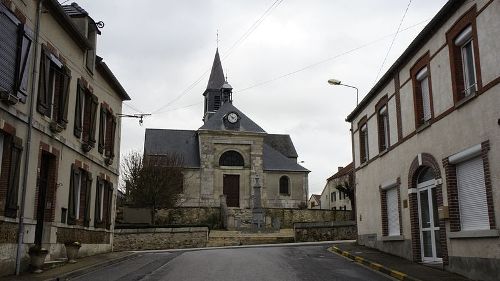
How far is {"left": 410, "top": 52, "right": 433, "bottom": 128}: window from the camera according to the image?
1455cm

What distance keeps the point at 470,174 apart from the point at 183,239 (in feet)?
68.0

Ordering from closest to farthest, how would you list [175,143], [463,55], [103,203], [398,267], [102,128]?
[463,55], [398,267], [102,128], [103,203], [175,143]

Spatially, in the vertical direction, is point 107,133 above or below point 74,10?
below

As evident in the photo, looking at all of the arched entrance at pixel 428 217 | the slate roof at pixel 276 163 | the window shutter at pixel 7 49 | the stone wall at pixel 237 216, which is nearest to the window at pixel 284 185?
the slate roof at pixel 276 163

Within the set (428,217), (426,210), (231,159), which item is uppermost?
(231,159)

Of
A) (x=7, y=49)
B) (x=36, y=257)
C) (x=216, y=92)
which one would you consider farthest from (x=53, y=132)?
(x=216, y=92)

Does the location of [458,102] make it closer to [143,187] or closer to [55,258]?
[55,258]

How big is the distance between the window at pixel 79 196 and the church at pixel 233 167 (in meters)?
31.0

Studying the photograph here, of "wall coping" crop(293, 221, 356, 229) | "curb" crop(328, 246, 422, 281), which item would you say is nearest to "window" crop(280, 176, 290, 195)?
"wall coping" crop(293, 221, 356, 229)

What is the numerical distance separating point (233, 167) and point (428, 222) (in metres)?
38.0

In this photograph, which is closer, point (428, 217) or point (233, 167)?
point (428, 217)

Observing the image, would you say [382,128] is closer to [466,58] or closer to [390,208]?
[390,208]

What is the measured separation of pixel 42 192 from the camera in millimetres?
14828

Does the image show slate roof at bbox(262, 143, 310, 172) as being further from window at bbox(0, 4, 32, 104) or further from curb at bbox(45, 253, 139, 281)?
window at bbox(0, 4, 32, 104)
